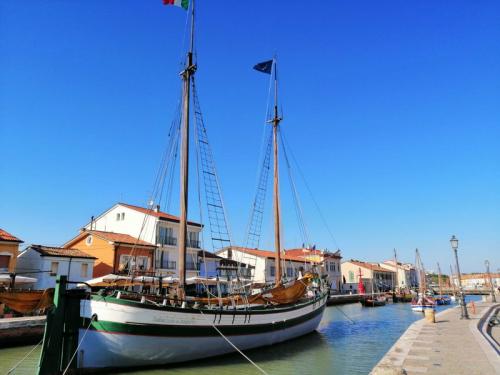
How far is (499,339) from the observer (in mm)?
17875

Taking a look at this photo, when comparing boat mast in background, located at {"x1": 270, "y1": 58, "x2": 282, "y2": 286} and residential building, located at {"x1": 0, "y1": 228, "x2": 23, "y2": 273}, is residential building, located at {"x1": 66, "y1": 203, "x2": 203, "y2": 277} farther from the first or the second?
boat mast in background, located at {"x1": 270, "y1": 58, "x2": 282, "y2": 286}

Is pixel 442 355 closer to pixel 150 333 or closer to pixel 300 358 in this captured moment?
pixel 300 358

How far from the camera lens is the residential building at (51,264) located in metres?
35.5

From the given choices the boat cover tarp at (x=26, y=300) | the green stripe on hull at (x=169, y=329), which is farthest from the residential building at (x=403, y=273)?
the boat cover tarp at (x=26, y=300)

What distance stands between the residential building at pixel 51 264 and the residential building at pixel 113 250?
2067mm

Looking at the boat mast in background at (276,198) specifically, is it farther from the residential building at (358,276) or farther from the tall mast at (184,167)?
the residential building at (358,276)

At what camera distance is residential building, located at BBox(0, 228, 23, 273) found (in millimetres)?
32594

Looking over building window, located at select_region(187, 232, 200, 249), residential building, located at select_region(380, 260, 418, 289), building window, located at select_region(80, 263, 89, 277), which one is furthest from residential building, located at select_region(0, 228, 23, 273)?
residential building, located at select_region(380, 260, 418, 289)

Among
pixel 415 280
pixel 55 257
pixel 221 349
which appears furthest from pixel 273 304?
pixel 415 280

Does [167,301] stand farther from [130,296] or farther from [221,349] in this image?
[221,349]

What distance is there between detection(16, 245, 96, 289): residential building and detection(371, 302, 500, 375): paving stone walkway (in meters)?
29.2

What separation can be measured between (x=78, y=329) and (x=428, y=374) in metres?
11.6

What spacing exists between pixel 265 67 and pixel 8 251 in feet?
86.9

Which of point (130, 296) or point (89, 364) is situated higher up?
point (130, 296)
